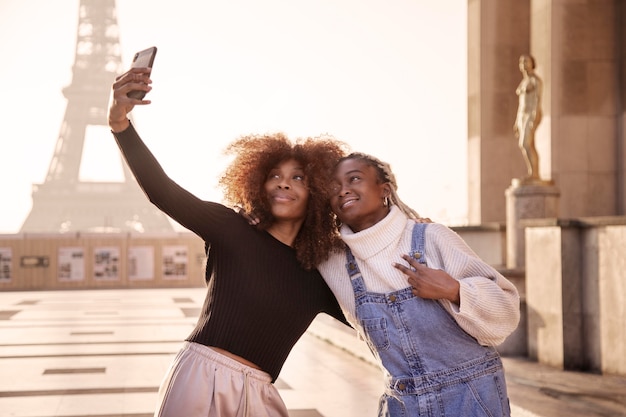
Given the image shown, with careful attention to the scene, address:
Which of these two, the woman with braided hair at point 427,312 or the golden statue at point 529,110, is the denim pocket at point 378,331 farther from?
the golden statue at point 529,110

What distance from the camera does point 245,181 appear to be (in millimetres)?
Result: 3270

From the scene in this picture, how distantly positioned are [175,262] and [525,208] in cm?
1776

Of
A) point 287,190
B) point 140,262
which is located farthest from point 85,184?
point 287,190

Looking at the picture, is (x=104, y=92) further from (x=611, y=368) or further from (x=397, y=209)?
(x=397, y=209)

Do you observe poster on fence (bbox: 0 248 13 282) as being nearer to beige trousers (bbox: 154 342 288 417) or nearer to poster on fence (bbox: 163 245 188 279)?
poster on fence (bbox: 163 245 188 279)

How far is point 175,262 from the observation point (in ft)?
94.5

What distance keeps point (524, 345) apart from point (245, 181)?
22.4 feet

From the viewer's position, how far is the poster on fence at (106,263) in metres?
28.2

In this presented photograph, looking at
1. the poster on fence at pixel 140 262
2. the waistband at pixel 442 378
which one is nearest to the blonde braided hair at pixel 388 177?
the waistband at pixel 442 378

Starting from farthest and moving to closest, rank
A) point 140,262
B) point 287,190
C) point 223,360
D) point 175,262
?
point 175,262 < point 140,262 < point 287,190 < point 223,360

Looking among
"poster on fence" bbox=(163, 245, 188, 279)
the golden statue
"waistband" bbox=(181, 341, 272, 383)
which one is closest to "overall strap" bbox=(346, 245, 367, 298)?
"waistband" bbox=(181, 341, 272, 383)

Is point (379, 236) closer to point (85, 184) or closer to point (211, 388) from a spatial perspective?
point (211, 388)

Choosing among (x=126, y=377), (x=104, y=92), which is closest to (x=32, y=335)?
(x=126, y=377)

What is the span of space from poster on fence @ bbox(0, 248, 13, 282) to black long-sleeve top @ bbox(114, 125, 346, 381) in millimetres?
25663
